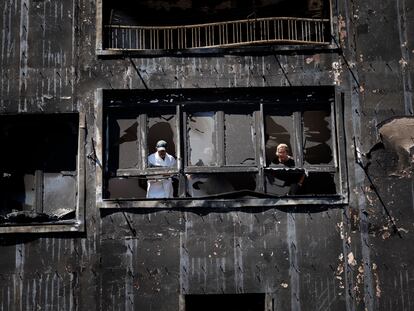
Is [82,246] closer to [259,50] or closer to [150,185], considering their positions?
[150,185]

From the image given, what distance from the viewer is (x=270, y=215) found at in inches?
513

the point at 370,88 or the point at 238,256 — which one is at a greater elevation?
the point at 370,88

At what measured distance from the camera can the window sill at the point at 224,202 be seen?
1304 centimetres

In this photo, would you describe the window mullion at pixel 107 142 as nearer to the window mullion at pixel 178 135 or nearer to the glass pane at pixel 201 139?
the window mullion at pixel 178 135

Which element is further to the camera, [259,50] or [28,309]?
[259,50]

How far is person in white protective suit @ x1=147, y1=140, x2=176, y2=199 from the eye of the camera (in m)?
13.5

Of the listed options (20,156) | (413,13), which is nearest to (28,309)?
(20,156)

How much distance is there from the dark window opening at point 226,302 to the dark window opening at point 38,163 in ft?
9.98

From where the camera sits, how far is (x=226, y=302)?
13.2m

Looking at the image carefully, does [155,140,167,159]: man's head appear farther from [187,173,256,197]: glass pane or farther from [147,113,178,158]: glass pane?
[187,173,256,197]: glass pane

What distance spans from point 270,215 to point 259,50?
326 centimetres

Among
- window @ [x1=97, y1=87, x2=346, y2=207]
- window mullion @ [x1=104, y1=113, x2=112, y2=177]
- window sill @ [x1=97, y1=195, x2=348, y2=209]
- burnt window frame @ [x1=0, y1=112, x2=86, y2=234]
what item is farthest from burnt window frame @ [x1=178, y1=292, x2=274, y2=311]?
window mullion @ [x1=104, y1=113, x2=112, y2=177]

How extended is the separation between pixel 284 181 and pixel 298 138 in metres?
0.90

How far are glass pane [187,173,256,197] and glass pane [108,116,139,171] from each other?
122 cm
